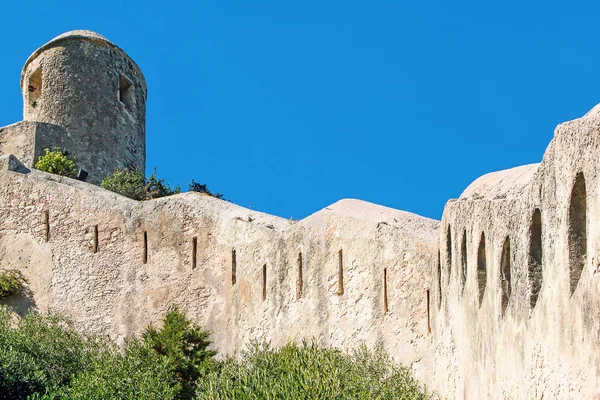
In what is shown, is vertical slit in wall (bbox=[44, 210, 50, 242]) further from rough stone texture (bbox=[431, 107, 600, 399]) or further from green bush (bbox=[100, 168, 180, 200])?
rough stone texture (bbox=[431, 107, 600, 399])

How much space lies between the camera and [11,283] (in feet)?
73.2

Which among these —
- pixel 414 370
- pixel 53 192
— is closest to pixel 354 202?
pixel 414 370

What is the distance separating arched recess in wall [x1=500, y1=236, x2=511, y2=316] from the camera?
12.1 m

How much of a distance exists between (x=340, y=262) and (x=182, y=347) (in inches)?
129

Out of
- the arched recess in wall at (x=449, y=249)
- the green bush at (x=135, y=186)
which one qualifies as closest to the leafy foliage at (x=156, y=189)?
the green bush at (x=135, y=186)

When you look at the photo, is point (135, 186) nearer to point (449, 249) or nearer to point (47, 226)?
point (47, 226)

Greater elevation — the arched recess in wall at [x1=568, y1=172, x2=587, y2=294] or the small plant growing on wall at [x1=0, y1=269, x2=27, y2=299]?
the small plant growing on wall at [x1=0, y1=269, x2=27, y2=299]

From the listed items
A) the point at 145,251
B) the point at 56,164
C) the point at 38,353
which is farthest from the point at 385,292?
the point at 56,164

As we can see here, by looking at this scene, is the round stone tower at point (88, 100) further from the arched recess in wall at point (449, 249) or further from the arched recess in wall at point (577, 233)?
the arched recess in wall at point (577, 233)

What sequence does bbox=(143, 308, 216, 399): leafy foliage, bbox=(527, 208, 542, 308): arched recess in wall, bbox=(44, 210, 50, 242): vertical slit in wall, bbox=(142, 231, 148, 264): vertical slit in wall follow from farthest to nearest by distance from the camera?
bbox=(44, 210, 50, 242): vertical slit in wall → bbox=(142, 231, 148, 264): vertical slit in wall → bbox=(143, 308, 216, 399): leafy foliage → bbox=(527, 208, 542, 308): arched recess in wall

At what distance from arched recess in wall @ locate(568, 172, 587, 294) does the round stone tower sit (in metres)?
20.4

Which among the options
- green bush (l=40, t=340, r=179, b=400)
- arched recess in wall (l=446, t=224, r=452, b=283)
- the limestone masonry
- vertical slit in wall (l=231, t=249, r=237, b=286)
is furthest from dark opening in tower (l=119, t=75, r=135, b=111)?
arched recess in wall (l=446, t=224, r=452, b=283)

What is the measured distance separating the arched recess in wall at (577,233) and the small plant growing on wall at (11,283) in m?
14.9

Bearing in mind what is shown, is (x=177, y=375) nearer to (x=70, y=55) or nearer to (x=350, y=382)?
(x=350, y=382)
